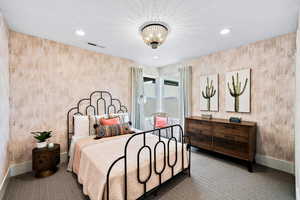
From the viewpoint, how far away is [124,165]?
59.0 inches

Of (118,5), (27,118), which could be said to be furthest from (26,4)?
(27,118)

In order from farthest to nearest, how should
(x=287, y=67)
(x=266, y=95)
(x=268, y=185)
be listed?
(x=266, y=95), (x=287, y=67), (x=268, y=185)

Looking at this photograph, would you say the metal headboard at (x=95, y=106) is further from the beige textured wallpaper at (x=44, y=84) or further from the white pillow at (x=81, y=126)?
the white pillow at (x=81, y=126)

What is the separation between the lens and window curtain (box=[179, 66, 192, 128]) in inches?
151

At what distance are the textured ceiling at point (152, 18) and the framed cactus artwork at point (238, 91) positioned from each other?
0.68m

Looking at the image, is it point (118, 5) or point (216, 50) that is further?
point (216, 50)

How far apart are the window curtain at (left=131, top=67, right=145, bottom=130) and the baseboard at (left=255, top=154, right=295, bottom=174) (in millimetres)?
2960

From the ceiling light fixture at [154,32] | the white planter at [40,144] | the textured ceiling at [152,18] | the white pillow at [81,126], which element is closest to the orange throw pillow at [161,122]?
the white pillow at [81,126]

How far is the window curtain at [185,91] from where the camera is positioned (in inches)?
151

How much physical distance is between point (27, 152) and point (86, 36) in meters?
2.47

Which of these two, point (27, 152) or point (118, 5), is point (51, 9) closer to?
point (118, 5)

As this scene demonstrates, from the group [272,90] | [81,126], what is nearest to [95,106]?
[81,126]

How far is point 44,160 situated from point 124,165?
173 centimetres

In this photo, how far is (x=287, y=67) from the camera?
2.37m
